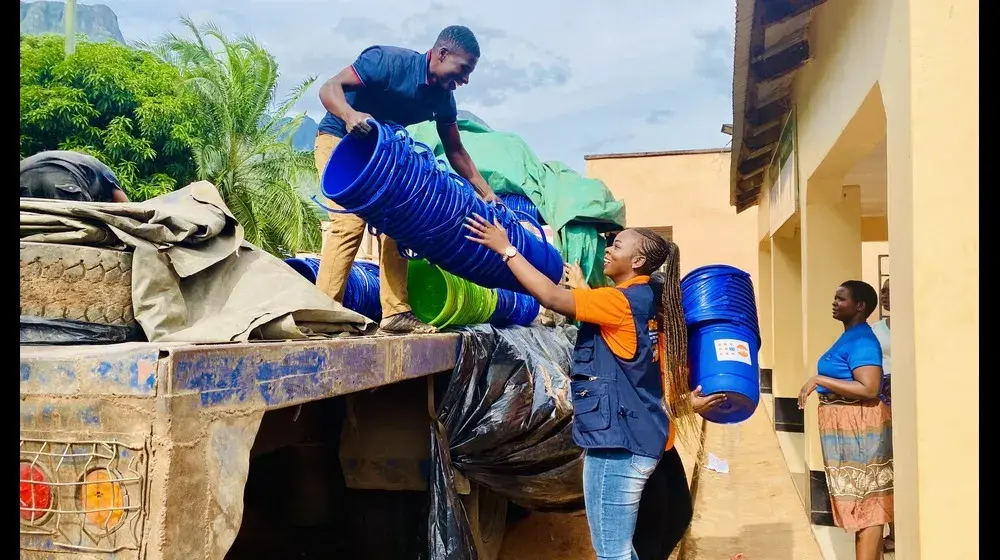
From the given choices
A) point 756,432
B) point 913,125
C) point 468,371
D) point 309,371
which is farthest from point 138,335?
point 756,432

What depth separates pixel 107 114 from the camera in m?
12.4

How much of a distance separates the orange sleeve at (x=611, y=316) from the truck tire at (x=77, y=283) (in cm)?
146

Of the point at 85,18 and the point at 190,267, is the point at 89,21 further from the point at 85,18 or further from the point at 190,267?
the point at 190,267

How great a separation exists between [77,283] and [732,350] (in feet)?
7.37

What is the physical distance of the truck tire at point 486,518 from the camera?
3.42m

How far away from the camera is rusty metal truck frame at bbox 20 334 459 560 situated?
52.3 inches

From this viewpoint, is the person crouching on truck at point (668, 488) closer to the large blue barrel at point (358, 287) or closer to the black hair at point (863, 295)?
the black hair at point (863, 295)

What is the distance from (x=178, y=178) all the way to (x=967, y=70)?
13.2 metres

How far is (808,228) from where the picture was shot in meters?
5.18

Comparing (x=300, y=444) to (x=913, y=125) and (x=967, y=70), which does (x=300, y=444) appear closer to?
(x=913, y=125)

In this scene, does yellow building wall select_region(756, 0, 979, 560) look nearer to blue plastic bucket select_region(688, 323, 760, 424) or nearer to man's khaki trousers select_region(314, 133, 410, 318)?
blue plastic bucket select_region(688, 323, 760, 424)

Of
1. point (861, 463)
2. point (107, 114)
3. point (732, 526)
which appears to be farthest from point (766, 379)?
point (107, 114)

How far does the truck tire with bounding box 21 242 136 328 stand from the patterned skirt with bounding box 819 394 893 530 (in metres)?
3.45

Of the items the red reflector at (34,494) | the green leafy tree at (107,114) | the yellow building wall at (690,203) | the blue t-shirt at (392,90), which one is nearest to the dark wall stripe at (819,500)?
the blue t-shirt at (392,90)
